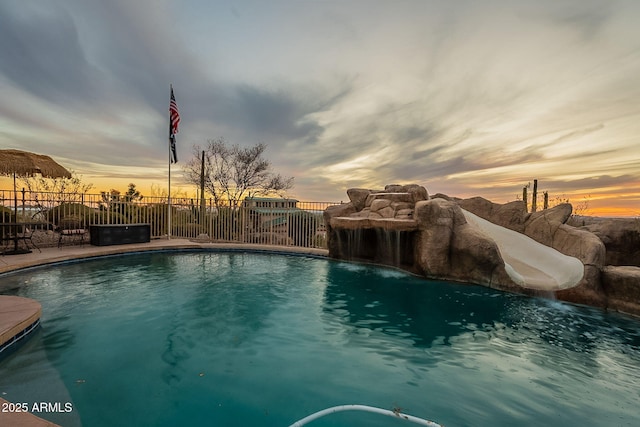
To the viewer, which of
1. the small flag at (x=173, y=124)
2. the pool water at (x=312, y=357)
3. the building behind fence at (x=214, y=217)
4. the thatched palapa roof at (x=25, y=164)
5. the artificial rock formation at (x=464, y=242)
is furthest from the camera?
the small flag at (x=173, y=124)

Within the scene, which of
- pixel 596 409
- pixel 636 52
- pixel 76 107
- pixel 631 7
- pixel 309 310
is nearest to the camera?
pixel 596 409

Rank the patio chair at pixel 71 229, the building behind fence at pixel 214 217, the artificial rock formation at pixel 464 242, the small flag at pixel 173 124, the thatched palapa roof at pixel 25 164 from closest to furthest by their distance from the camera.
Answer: the artificial rock formation at pixel 464 242
the thatched palapa roof at pixel 25 164
the patio chair at pixel 71 229
the building behind fence at pixel 214 217
the small flag at pixel 173 124

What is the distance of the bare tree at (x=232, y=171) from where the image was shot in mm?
18047

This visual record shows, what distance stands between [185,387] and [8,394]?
51.0 inches

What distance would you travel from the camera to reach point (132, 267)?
23.1 feet

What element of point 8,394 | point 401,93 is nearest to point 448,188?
point 401,93

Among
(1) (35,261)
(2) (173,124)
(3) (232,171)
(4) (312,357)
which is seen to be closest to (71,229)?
(1) (35,261)

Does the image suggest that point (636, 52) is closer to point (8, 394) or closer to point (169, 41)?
point (8, 394)

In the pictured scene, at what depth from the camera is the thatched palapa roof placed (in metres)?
7.06

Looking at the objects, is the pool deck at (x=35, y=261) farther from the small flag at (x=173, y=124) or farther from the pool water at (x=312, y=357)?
the small flag at (x=173, y=124)

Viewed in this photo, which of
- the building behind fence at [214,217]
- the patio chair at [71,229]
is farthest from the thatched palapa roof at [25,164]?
the building behind fence at [214,217]

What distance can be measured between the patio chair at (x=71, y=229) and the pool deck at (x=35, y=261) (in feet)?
1.27

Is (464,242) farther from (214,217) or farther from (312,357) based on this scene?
(214,217)

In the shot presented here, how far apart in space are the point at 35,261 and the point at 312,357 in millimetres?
7797
